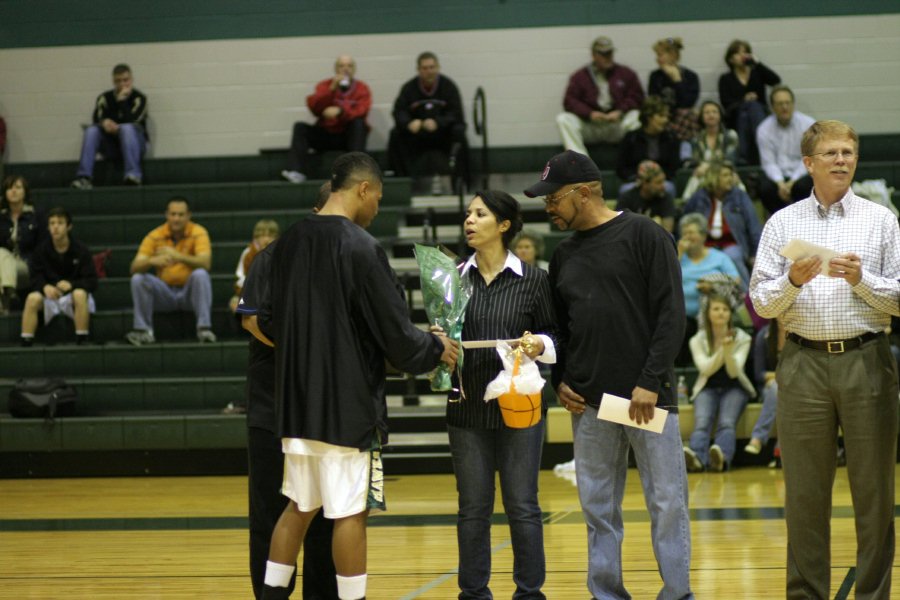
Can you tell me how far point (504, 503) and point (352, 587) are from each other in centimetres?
74

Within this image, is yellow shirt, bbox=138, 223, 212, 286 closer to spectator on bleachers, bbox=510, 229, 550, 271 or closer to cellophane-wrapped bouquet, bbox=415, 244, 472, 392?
spectator on bleachers, bbox=510, 229, 550, 271

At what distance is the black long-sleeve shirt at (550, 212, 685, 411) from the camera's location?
166 inches

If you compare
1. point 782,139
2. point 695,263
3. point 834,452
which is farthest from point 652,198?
point 834,452

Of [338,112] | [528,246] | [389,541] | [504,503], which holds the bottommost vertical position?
[389,541]

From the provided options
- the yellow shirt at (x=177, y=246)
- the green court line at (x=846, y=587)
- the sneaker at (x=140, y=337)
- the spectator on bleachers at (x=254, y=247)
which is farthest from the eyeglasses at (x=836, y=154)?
the sneaker at (x=140, y=337)

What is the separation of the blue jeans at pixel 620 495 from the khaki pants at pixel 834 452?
389 mm

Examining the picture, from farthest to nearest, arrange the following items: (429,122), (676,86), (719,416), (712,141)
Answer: (676,86), (429,122), (712,141), (719,416)

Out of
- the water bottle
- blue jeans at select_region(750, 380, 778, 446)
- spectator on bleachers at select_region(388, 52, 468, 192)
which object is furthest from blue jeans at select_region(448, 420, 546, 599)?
spectator on bleachers at select_region(388, 52, 468, 192)

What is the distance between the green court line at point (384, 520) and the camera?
22.0ft

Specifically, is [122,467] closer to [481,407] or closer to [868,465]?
[481,407]

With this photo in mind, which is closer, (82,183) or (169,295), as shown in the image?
(169,295)

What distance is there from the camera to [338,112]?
11758 millimetres

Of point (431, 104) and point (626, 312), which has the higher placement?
point (431, 104)

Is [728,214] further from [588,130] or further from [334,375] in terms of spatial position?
[334,375]
